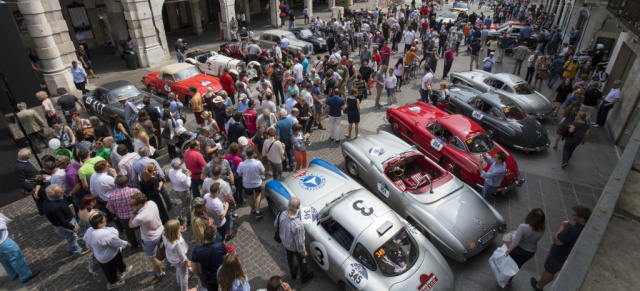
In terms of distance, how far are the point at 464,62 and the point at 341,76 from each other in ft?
33.4

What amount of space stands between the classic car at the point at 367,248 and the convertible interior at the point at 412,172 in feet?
3.73

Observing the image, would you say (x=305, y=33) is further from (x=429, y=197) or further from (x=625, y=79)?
(x=429, y=197)

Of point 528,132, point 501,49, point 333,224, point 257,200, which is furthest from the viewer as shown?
point 501,49

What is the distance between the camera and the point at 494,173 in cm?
662

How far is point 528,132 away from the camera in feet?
30.3

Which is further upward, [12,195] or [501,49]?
[501,49]

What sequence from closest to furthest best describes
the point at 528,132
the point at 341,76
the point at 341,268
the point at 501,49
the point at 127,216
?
the point at 341,268 → the point at 127,216 → the point at 528,132 → the point at 341,76 → the point at 501,49

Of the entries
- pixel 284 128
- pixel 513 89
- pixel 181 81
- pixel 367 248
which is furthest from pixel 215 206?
pixel 513 89

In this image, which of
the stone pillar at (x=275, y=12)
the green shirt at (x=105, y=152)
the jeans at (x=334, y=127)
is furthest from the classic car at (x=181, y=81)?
the stone pillar at (x=275, y=12)

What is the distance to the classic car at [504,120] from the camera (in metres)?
9.22

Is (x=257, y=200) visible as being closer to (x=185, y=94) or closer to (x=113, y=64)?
(x=185, y=94)

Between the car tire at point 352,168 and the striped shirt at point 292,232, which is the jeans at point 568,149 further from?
the striped shirt at point 292,232

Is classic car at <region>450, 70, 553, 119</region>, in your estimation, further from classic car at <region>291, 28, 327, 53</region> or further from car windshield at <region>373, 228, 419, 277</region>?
classic car at <region>291, 28, 327, 53</region>

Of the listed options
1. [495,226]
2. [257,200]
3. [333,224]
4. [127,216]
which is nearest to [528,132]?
[495,226]
